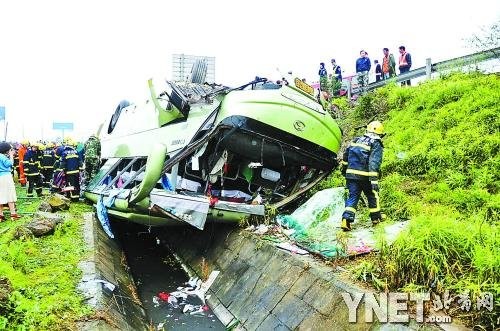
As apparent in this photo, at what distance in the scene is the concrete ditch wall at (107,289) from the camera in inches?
162

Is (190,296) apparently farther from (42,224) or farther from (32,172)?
(32,172)

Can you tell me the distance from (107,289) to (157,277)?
261 centimetres

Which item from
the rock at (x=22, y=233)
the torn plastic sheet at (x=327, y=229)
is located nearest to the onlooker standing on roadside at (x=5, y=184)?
the rock at (x=22, y=233)

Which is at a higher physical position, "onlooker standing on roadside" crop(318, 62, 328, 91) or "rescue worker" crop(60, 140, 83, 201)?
"onlooker standing on roadside" crop(318, 62, 328, 91)

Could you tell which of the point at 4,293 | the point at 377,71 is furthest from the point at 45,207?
the point at 377,71

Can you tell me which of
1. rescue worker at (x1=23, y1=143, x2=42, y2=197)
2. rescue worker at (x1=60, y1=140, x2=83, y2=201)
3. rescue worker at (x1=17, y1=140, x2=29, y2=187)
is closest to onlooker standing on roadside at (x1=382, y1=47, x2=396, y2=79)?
rescue worker at (x1=60, y1=140, x2=83, y2=201)

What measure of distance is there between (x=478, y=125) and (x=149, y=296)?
250 inches

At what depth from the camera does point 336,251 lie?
459cm

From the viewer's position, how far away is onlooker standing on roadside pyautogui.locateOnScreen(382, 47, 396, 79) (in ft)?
42.8

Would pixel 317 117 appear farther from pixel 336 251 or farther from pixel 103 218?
pixel 103 218

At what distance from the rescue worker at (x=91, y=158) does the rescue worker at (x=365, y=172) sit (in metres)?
8.64

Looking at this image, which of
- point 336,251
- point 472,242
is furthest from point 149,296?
point 472,242

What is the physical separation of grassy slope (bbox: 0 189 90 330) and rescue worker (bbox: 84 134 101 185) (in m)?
5.19

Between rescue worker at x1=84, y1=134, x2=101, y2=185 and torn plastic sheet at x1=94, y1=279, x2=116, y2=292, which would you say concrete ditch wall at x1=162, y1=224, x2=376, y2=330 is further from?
rescue worker at x1=84, y1=134, x2=101, y2=185
